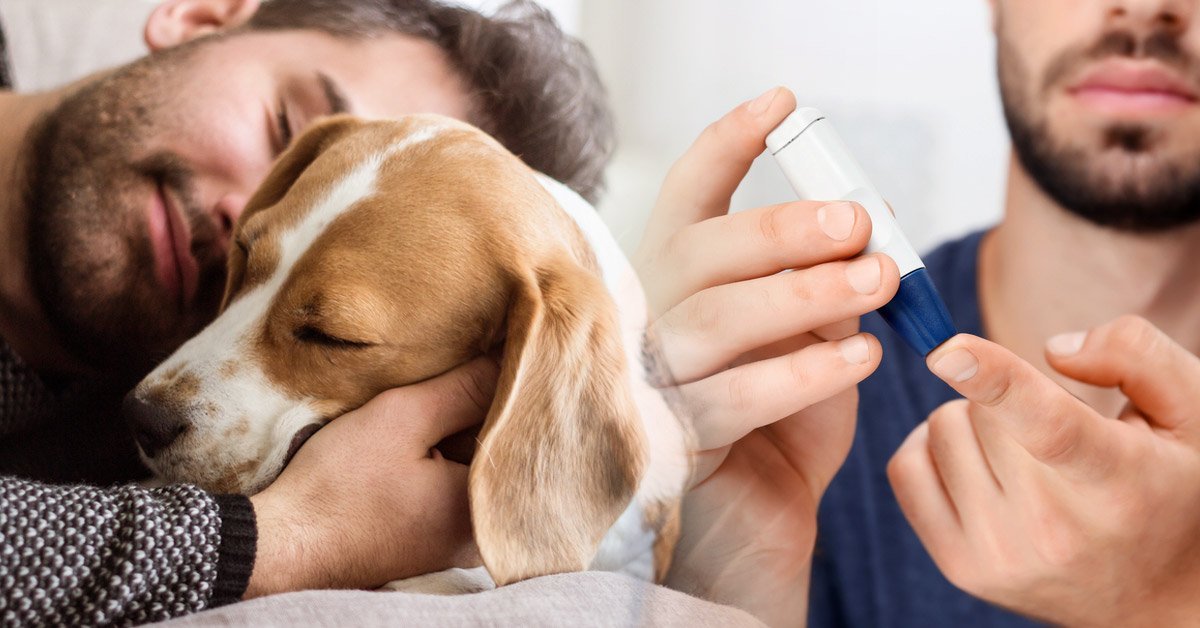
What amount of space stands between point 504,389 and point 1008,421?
229 mm

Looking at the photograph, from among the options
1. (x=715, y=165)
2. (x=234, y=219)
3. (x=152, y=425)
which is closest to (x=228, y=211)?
(x=234, y=219)

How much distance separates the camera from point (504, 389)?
0.37 m

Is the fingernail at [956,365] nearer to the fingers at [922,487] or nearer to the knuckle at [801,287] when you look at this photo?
the knuckle at [801,287]

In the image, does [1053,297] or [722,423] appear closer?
[722,423]

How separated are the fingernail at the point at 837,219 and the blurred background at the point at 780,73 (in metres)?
0.04

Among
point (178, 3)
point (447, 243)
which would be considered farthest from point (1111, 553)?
point (178, 3)

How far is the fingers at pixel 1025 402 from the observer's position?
1.14ft

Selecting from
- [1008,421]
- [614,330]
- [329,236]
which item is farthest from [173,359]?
[1008,421]

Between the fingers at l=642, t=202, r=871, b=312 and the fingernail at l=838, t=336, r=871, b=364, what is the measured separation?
1.4 inches

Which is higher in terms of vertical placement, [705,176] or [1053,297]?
[705,176]

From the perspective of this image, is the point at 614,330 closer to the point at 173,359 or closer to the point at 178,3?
the point at 173,359

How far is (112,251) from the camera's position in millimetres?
433

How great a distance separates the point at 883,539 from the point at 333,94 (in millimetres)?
396

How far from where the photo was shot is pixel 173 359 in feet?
1.34
